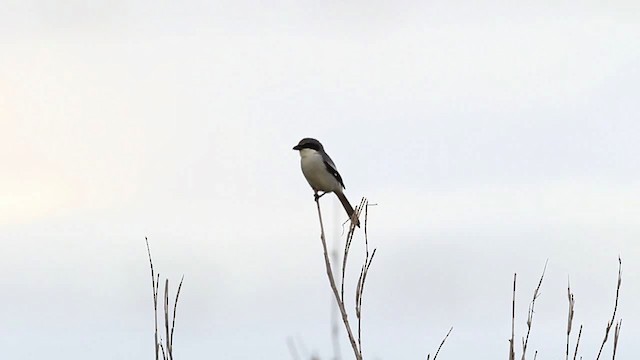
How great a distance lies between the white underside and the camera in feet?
39.8

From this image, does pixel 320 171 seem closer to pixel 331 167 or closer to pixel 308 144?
pixel 331 167

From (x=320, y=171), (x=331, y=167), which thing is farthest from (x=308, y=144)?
(x=320, y=171)

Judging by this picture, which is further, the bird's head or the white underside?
the bird's head

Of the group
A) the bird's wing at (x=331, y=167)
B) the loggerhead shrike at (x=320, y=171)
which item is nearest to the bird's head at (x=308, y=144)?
the loggerhead shrike at (x=320, y=171)

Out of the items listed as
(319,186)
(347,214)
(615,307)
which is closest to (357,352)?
(615,307)

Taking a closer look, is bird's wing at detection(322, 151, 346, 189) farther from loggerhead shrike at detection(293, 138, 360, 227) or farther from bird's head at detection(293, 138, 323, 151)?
bird's head at detection(293, 138, 323, 151)

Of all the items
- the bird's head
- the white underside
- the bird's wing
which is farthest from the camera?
the bird's head

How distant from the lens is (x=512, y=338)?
4.83 metres

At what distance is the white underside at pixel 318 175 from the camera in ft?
39.8

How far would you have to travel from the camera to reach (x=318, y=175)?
39.7 ft

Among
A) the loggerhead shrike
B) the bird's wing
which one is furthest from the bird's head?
the bird's wing

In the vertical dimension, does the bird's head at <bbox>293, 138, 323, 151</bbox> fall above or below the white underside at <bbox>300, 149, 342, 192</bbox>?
above

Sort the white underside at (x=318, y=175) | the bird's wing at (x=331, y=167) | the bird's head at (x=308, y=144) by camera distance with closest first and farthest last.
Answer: the white underside at (x=318, y=175) → the bird's wing at (x=331, y=167) → the bird's head at (x=308, y=144)

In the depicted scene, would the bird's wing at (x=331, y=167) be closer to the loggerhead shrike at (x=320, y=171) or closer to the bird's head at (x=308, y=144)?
the loggerhead shrike at (x=320, y=171)
